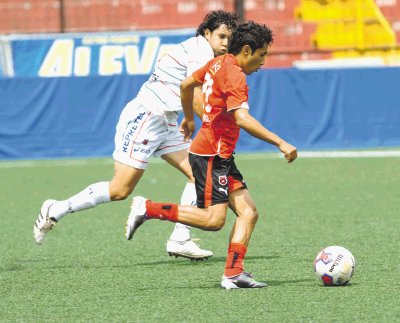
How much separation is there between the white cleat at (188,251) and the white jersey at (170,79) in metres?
1.05

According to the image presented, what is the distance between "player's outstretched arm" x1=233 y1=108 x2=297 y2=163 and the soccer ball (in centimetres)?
86

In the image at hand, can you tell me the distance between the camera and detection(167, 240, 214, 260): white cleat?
8477 millimetres

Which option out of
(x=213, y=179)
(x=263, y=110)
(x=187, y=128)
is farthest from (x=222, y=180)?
(x=263, y=110)

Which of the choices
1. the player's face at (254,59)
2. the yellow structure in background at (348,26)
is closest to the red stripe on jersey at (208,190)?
the player's face at (254,59)

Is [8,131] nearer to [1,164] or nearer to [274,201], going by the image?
[1,164]

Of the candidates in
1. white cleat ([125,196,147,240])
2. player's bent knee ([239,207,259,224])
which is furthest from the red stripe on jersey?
white cleat ([125,196,147,240])

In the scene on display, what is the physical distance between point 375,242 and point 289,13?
57.0 ft

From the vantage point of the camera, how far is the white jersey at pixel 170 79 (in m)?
8.45

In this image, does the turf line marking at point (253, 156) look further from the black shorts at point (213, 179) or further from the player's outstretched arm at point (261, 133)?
the player's outstretched arm at point (261, 133)

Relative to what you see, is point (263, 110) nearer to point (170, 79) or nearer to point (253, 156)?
point (253, 156)

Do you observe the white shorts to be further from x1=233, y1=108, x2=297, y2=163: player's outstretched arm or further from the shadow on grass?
x1=233, y1=108, x2=297, y2=163: player's outstretched arm

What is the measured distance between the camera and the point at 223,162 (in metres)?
7.16

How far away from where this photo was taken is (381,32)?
81.6ft

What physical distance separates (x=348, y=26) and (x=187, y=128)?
18051 millimetres
